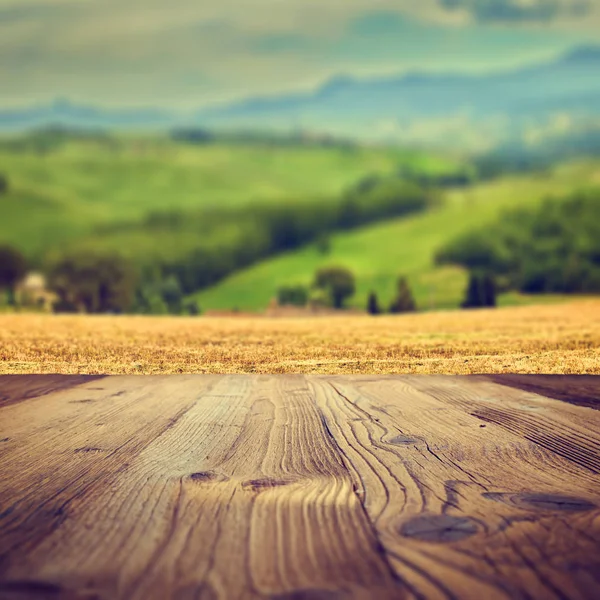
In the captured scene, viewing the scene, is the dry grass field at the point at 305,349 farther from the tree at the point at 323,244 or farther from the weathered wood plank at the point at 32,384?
the tree at the point at 323,244

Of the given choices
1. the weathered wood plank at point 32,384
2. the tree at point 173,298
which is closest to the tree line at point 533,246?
the tree at point 173,298

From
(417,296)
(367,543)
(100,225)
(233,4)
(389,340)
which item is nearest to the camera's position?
(367,543)

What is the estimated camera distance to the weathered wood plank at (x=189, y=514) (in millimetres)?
1047

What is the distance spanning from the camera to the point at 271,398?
2.58 metres

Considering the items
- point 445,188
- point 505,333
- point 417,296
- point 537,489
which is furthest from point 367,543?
point 445,188

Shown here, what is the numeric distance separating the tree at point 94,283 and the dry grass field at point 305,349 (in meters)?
3.31

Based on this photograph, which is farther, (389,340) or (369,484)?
(389,340)

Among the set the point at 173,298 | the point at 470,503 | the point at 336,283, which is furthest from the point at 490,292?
the point at 336,283

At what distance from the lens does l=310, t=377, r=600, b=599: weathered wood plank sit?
1063mm

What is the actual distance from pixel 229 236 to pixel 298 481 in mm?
63928

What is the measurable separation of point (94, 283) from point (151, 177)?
338 ft

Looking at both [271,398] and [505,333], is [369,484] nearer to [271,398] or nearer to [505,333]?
[271,398]

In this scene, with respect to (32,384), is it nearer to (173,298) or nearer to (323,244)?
(173,298)

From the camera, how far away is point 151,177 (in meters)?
115
